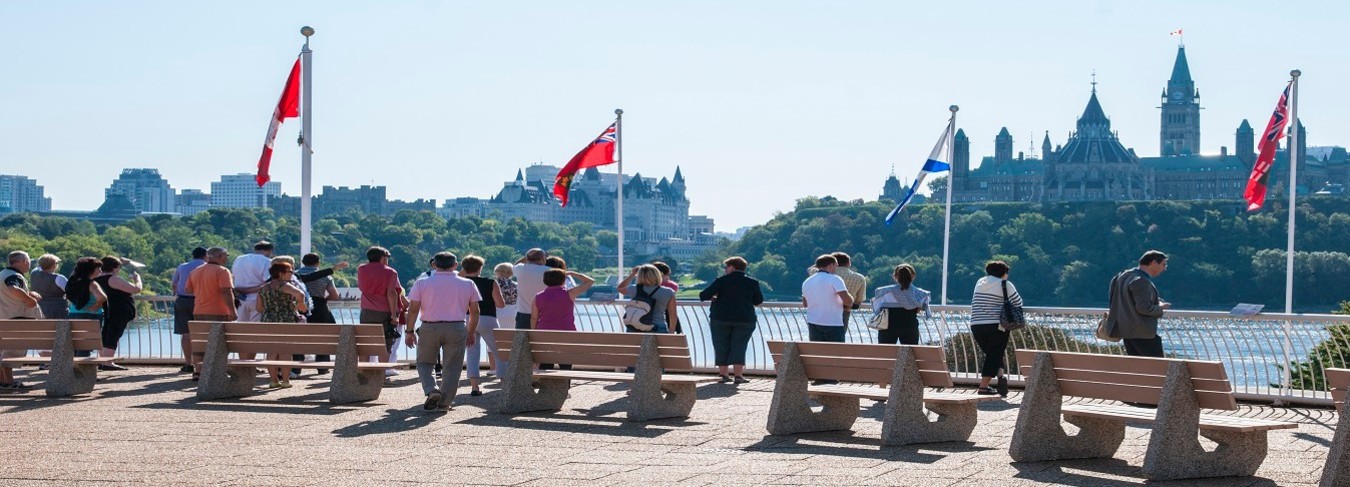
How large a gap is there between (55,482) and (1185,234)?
134m

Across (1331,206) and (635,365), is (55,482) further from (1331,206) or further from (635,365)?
(1331,206)

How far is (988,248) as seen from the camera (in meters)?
137

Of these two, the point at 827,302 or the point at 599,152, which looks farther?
the point at 599,152

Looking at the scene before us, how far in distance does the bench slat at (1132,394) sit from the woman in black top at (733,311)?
5235 mm

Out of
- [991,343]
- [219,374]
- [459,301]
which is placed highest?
[459,301]

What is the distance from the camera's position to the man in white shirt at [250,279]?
50.0 feet

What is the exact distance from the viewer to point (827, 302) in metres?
14.3

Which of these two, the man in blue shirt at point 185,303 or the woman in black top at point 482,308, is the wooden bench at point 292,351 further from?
the man in blue shirt at point 185,303

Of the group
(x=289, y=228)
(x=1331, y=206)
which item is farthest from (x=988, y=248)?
(x=289, y=228)

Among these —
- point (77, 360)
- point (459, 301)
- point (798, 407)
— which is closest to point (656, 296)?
point (459, 301)

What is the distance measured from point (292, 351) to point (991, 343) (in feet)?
17.8

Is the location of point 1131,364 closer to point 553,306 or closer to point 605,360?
point 605,360

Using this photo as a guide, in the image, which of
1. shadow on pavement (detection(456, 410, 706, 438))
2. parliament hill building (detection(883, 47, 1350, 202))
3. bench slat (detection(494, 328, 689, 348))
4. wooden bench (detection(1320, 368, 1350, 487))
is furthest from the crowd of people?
parliament hill building (detection(883, 47, 1350, 202))

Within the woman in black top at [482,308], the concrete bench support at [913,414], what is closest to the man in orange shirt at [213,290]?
the woman in black top at [482,308]
